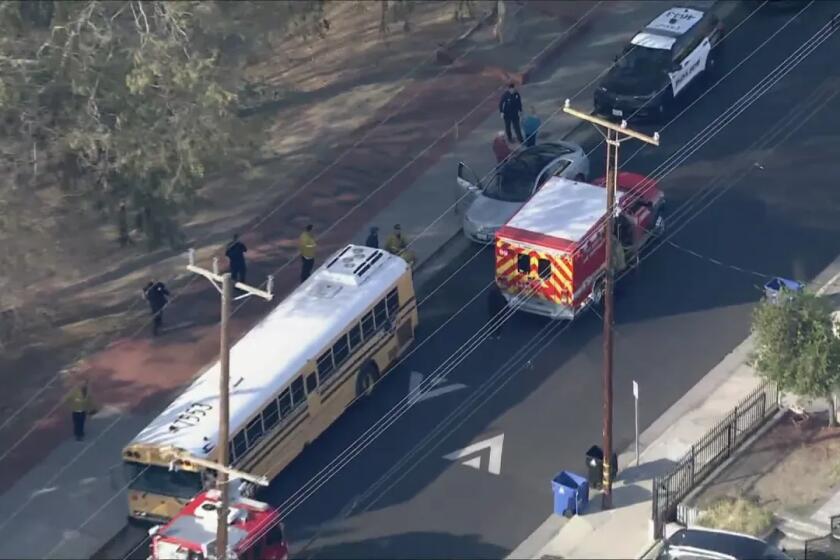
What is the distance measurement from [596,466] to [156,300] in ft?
33.0

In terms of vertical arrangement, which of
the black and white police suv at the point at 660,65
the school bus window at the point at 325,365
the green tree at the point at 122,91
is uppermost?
the green tree at the point at 122,91

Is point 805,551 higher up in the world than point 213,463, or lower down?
lower down

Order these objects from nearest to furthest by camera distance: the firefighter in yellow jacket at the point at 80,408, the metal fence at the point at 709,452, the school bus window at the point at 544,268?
the metal fence at the point at 709,452, the firefighter in yellow jacket at the point at 80,408, the school bus window at the point at 544,268

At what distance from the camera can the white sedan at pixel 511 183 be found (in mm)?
45938

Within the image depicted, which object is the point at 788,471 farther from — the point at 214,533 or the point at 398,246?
the point at 214,533

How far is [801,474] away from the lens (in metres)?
39.2

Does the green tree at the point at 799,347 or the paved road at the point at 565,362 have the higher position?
the green tree at the point at 799,347

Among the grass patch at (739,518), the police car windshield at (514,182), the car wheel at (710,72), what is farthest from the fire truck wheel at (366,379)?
the car wheel at (710,72)

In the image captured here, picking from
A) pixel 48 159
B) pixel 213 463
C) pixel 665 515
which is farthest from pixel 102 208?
pixel 665 515

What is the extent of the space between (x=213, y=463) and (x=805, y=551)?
9857 millimetres

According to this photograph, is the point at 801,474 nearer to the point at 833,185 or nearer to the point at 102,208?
the point at 833,185

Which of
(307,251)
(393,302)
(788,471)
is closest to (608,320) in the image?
(788,471)

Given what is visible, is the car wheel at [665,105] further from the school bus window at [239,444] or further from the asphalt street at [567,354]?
the school bus window at [239,444]

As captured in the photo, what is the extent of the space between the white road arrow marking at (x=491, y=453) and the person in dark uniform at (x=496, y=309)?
11.4ft
